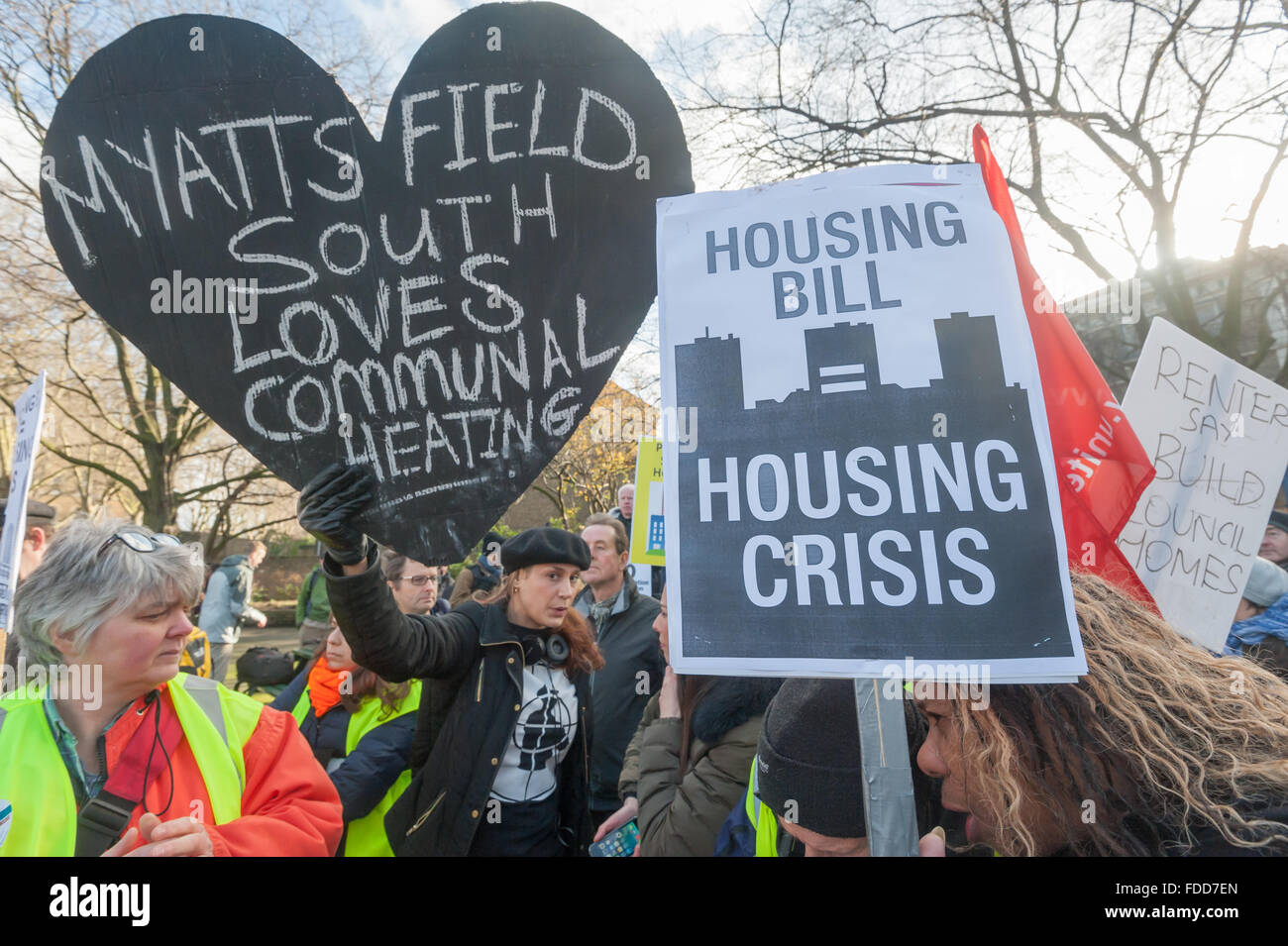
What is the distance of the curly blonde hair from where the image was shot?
117 cm

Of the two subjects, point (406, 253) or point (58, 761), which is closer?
point (58, 761)

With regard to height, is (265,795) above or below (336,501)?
below

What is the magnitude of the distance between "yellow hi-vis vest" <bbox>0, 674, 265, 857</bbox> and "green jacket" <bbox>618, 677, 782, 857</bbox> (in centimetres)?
101

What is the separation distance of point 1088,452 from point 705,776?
4.01ft

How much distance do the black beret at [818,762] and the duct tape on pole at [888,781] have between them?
19 cm

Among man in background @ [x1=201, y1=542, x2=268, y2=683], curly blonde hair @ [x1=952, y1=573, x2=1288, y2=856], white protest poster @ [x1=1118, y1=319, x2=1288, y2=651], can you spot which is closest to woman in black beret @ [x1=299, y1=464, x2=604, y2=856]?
curly blonde hair @ [x1=952, y1=573, x2=1288, y2=856]

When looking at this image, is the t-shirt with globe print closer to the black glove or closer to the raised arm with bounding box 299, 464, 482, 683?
the raised arm with bounding box 299, 464, 482, 683

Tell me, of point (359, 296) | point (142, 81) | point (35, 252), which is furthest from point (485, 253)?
point (35, 252)

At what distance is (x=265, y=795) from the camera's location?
5.59ft

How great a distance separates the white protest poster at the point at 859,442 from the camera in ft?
4.13

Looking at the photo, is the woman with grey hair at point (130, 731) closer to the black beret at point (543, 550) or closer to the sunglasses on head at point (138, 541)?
the sunglasses on head at point (138, 541)

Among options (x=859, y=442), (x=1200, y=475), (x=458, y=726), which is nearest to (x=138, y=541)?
(x=458, y=726)

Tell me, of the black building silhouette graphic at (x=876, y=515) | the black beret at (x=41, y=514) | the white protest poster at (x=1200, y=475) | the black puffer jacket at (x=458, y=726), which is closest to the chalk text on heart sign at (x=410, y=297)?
the black building silhouette graphic at (x=876, y=515)

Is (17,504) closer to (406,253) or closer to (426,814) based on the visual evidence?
(406,253)
